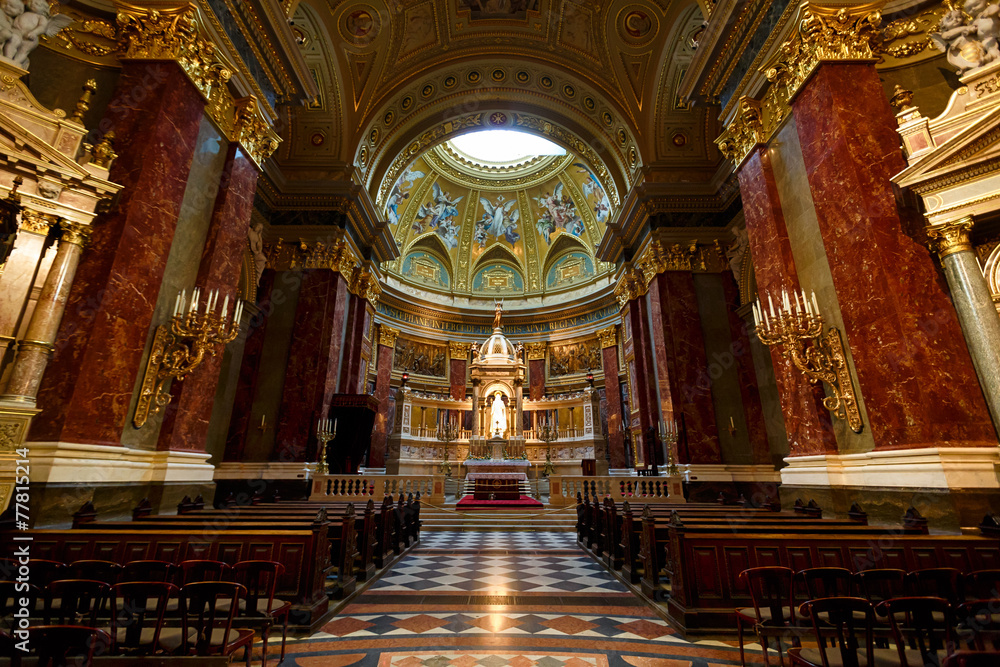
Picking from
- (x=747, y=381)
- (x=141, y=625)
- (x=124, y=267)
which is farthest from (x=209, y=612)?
(x=747, y=381)

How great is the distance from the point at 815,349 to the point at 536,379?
18703 millimetres

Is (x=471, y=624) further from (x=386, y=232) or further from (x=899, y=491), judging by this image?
(x=386, y=232)

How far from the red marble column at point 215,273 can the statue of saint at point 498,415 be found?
1424 cm

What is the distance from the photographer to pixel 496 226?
2759cm

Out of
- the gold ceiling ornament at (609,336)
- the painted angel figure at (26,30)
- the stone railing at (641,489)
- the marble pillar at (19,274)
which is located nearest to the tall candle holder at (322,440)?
the stone railing at (641,489)

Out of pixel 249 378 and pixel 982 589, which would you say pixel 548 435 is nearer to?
pixel 249 378

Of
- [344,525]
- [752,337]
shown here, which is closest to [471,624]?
[344,525]

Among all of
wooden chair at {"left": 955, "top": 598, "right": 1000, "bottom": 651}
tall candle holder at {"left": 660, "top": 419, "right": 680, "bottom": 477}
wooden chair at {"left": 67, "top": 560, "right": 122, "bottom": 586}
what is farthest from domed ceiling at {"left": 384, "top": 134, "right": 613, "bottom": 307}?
wooden chair at {"left": 955, "top": 598, "right": 1000, "bottom": 651}

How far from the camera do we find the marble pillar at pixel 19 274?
16.5 ft

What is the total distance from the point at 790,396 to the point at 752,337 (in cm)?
597

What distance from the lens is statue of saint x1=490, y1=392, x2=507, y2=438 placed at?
69.6ft

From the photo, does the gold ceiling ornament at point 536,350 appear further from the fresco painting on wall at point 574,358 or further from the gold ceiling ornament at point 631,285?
the gold ceiling ornament at point 631,285

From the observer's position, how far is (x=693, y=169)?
14453mm

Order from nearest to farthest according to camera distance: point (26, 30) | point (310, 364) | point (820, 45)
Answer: point (26, 30), point (820, 45), point (310, 364)
